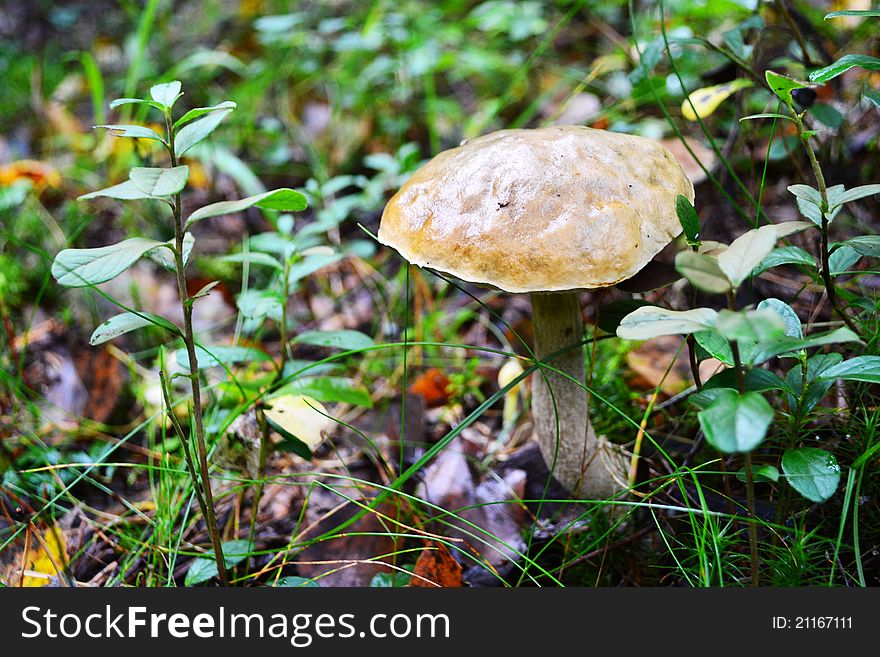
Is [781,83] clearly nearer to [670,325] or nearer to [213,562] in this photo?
[670,325]

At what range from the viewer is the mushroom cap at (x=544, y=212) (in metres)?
1.24

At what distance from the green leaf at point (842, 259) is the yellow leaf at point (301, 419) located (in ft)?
4.05

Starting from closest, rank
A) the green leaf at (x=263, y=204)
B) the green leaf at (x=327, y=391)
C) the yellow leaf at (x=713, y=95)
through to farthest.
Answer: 1. the green leaf at (x=263, y=204)
2. the green leaf at (x=327, y=391)
3. the yellow leaf at (x=713, y=95)

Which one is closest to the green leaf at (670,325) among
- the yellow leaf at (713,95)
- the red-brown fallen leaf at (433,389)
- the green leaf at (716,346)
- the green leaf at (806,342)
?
the green leaf at (806,342)

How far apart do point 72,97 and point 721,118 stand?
14.0 feet

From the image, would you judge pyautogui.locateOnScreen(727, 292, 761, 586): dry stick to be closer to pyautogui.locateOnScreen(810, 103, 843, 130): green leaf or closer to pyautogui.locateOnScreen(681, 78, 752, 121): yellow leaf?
pyautogui.locateOnScreen(810, 103, 843, 130): green leaf

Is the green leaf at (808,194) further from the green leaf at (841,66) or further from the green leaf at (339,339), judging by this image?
the green leaf at (339,339)

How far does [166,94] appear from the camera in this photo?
48.0 inches

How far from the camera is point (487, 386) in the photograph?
2.36m

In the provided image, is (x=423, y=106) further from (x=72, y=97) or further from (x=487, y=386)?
(x=72, y=97)

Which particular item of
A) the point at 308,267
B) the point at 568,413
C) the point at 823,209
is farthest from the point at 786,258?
the point at 308,267

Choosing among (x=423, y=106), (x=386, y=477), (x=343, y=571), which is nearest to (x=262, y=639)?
(x=343, y=571)

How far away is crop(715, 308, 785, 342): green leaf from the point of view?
0.89 meters

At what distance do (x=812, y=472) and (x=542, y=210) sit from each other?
68cm
